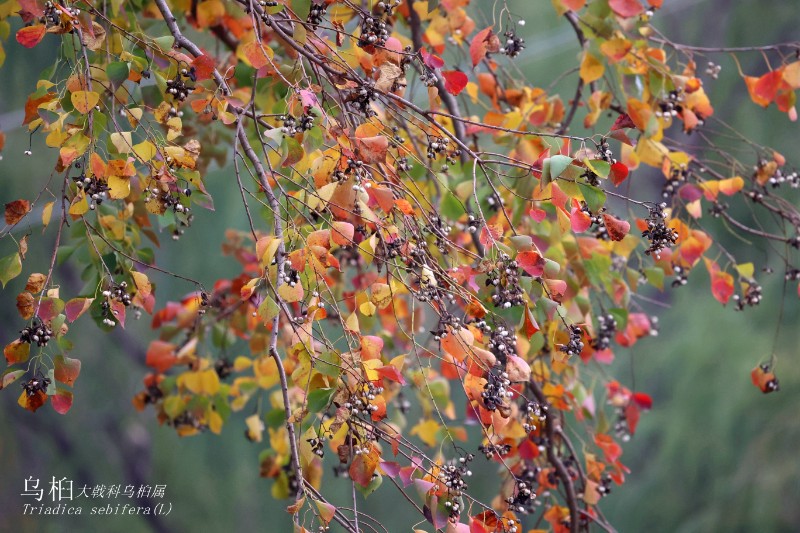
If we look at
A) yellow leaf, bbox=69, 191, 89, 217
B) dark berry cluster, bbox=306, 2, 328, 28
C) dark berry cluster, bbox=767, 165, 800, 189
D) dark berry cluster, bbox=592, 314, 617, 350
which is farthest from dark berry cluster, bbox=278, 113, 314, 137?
→ dark berry cluster, bbox=767, 165, 800, 189

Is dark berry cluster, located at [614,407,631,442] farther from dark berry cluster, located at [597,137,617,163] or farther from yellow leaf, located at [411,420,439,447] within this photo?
dark berry cluster, located at [597,137,617,163]

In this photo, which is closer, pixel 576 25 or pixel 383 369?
pixel 383 369

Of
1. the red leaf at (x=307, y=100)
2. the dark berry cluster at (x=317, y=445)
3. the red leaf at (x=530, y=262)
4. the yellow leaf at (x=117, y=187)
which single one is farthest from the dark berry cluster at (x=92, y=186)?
the red leaf at (x=530, y=262)

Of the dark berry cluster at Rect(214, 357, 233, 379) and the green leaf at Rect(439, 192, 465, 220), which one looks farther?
the dark berry cluster at Rect(214, 357, 233, 379)

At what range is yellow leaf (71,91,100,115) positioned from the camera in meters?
0.85

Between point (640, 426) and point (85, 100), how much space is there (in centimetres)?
182

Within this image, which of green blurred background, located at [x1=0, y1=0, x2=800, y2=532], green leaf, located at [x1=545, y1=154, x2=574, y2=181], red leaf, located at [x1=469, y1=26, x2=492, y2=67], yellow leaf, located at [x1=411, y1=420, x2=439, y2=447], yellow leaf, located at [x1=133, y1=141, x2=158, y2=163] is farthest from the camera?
green blurred background, located at [x1=0, y1=0, x2=800, y2=532]

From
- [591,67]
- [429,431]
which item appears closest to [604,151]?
[591,67]

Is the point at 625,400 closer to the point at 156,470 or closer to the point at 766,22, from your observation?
the point at 156,470

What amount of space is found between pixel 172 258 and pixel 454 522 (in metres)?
1.58

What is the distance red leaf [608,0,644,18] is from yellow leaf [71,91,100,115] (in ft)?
1.94

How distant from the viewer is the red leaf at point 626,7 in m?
0.98

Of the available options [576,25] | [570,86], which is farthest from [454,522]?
[570,86]

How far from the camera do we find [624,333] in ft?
4.45
